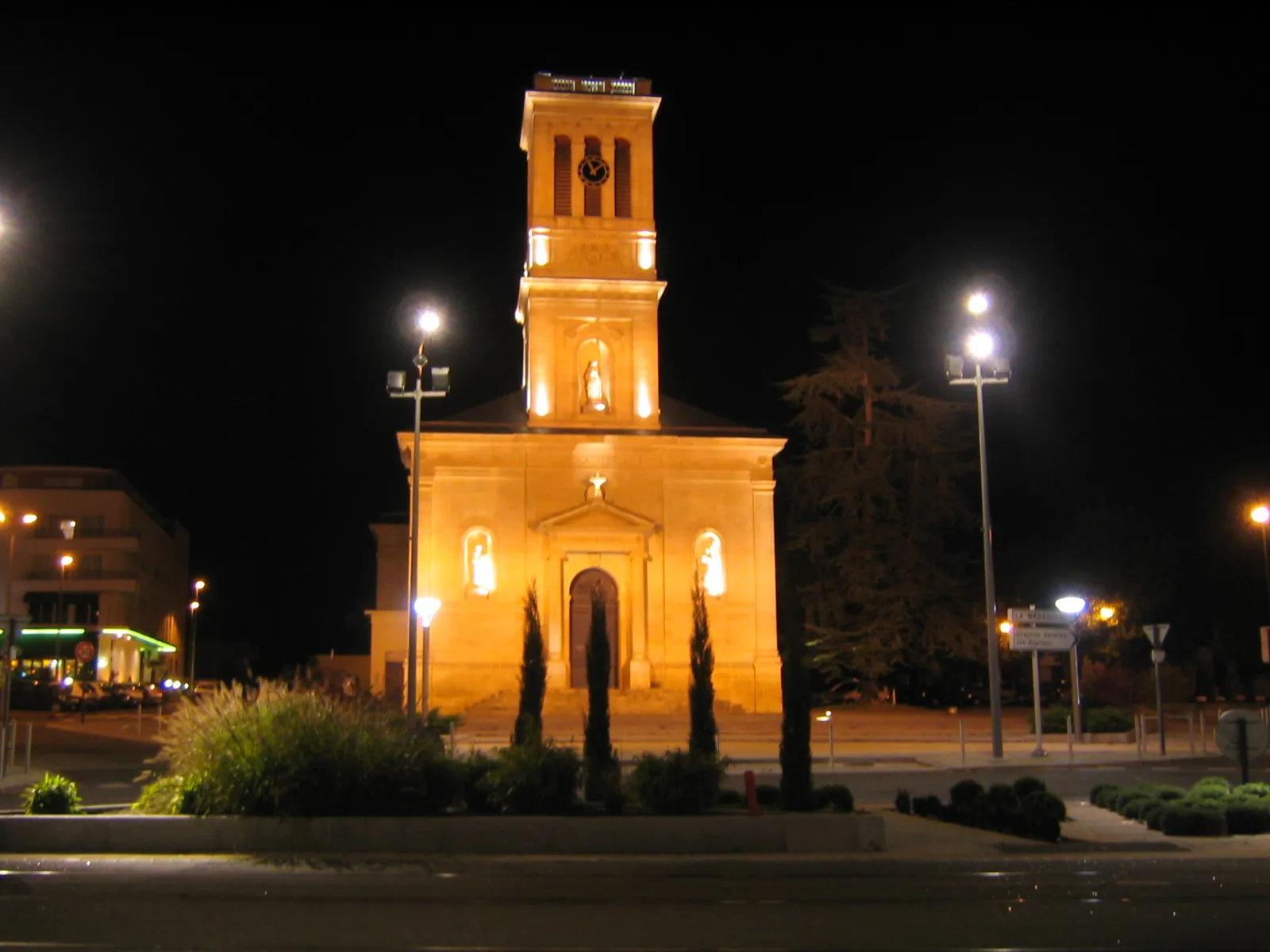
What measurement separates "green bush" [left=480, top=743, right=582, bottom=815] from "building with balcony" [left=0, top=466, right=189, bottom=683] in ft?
184

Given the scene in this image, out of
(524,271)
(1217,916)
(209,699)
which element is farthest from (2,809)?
(524,271)

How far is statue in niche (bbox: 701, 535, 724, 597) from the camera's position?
4712 centimetres

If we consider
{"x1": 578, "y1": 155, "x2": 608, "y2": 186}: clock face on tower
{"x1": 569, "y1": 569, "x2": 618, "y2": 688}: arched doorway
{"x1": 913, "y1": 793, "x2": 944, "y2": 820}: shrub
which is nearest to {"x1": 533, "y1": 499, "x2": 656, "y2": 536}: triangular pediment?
{"x1": 569, "y1": 569, "x2": 618, "y2": 688}: arched doorway

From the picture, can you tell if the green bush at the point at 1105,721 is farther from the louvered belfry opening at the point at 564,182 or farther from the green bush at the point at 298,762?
the louvered belfry opening at the point at 564,182

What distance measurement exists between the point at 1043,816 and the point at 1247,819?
2755mm

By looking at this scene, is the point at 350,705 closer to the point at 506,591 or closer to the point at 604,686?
the point at 604,686

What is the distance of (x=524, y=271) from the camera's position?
49.8 metres

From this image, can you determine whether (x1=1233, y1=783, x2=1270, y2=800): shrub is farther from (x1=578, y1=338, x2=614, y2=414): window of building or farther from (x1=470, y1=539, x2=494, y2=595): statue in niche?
(x1=578, y1=338, x2=614, y2=414): window of building

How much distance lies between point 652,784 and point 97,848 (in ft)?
19.5

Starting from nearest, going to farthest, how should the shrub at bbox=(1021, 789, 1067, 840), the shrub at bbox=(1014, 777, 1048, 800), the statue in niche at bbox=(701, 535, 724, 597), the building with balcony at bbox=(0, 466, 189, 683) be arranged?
the shrub at bbox=(1021, 789, 1067, 840)
the shrub at bbox=(1014, 777, 1048, 800)
the statue in niche at bbox=(701, 535, 724, 597)
the building with balcony at bbox=(0, 466, 189, 683)

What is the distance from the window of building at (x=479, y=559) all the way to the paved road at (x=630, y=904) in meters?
32.8

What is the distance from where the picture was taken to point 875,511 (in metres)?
52.9

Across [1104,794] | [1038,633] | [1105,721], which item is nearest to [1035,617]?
[1038,633]

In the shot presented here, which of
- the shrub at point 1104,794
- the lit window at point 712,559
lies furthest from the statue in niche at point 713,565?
the shrub at point 1104,794
